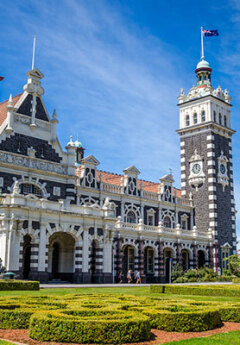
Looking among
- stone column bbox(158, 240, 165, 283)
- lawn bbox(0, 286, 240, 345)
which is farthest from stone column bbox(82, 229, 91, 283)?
lawn bbox(0, 286, 240, 345)

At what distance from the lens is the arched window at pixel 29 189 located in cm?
4366

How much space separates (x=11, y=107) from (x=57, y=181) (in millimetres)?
8991

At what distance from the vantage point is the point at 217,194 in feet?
213

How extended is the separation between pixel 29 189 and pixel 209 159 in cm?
3139

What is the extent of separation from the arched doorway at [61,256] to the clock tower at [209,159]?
27587 millimetres

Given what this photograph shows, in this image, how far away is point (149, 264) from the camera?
56.2m

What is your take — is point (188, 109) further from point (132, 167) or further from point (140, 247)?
point (140, 247)

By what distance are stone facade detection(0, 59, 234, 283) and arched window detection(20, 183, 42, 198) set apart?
101mm

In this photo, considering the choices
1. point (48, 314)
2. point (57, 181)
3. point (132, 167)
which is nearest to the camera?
point (48, 314)

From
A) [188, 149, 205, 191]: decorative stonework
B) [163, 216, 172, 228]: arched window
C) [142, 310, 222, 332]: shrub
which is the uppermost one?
[188, 149, 205, 191]: decorative stonework

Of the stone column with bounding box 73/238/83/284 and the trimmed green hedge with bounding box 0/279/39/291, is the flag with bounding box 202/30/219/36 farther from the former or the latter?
the trimmed green hedge with bounding box 0/279/39/291

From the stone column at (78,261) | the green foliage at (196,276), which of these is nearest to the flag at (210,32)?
the green foliage at (196,276)

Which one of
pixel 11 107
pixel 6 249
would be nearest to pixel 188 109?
pixel 11 107

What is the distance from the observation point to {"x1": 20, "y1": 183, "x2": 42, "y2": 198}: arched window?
43656 mm
